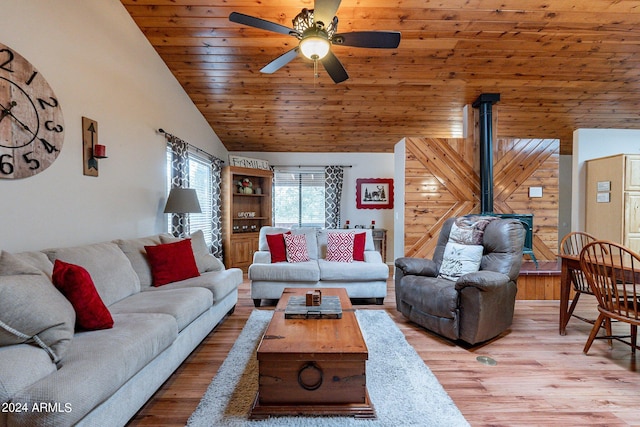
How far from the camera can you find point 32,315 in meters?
1.36

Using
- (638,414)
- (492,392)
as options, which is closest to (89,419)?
(492,392)

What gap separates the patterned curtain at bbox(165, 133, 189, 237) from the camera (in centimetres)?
380

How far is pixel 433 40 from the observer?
3521 mm

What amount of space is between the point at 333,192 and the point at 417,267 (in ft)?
11.1

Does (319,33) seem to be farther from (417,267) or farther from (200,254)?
(200,254)

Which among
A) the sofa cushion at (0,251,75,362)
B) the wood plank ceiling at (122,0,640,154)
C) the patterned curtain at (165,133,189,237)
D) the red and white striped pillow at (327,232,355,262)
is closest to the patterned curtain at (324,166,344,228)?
the wood plank ceiling at (122,0,640,154)

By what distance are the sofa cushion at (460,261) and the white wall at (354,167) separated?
326 centimetres

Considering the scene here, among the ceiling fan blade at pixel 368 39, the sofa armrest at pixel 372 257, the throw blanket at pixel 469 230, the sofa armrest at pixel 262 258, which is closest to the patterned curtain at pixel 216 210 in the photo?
the sofa armrest at pixel 262 258

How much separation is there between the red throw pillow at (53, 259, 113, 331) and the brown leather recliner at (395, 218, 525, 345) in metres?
2.51

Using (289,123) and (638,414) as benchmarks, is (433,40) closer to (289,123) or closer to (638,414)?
(289,123)

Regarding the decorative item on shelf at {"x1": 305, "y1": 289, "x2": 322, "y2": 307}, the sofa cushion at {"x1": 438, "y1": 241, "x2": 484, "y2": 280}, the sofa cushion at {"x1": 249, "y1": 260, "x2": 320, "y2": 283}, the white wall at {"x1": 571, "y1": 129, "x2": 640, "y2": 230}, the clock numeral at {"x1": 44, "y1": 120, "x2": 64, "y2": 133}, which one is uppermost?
the white wall at {"x1": 571, "y1": 129, "x2": 640, "y2": 230}

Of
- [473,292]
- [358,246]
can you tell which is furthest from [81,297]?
[358,246]

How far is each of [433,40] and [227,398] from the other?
4.21 meters

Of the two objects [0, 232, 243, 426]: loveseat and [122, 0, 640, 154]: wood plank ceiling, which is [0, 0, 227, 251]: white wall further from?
[122, 0, 640, 154]: wood plank ceiling
